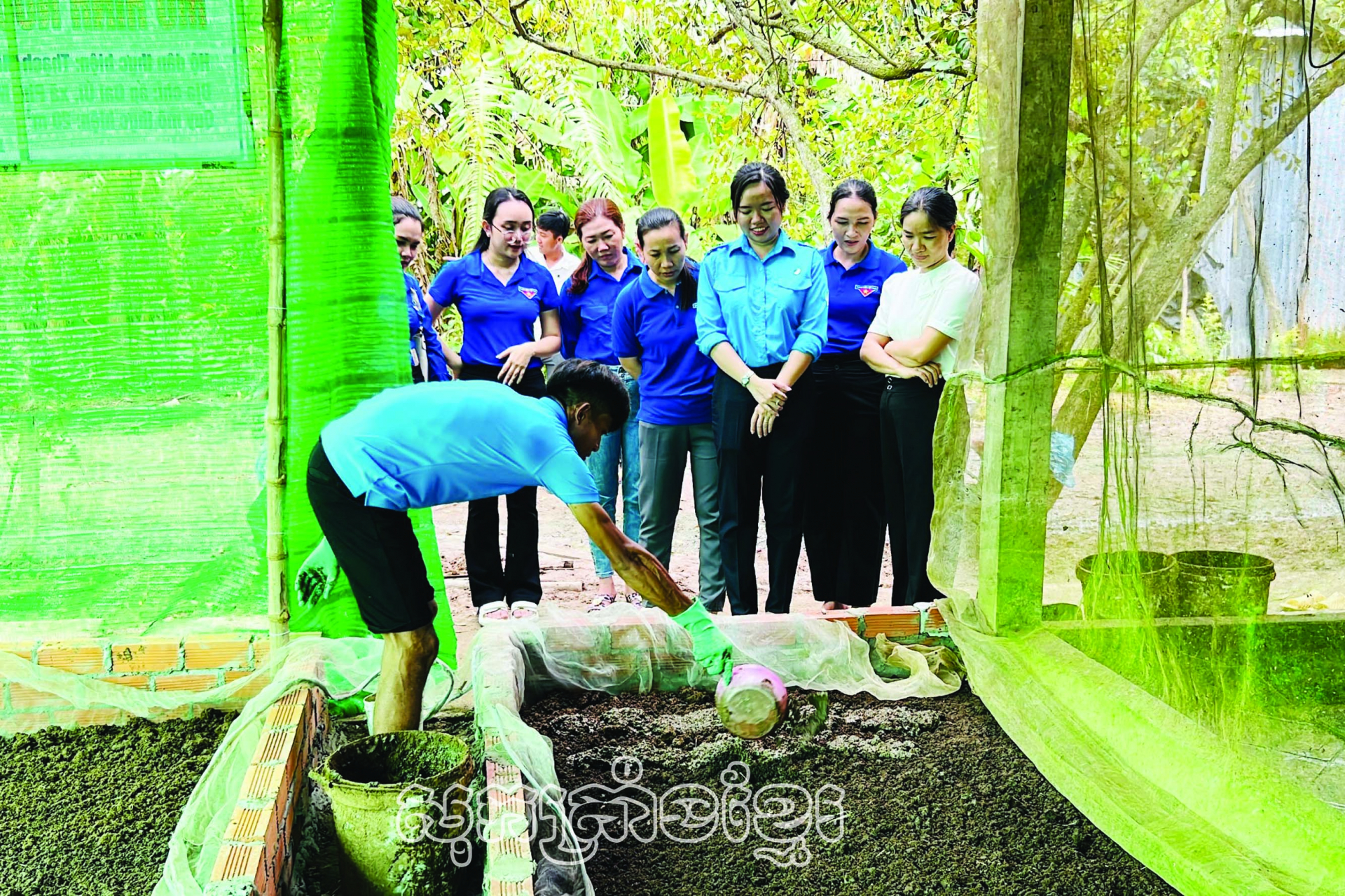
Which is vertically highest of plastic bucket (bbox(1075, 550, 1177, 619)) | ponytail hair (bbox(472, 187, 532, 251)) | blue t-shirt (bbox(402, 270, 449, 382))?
ponytail hair (bbox(472, 187, 532, 251))

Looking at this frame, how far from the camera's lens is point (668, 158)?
841cm

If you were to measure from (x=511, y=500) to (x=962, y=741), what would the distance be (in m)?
1.99

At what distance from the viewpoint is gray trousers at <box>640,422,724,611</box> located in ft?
13.1

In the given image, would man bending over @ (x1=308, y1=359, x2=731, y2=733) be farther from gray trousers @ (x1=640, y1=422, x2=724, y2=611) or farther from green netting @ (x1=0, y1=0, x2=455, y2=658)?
gray trousers @ (x1=640, y1=422, x2=724, y2=611)

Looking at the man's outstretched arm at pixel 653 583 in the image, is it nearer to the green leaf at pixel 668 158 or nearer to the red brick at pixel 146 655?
the red brick at pixel 146 655

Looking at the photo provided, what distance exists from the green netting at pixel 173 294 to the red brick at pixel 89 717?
22cm

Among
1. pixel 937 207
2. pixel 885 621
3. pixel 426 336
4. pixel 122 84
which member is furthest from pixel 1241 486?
pixel 426 336

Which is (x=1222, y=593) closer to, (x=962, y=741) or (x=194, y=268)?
(x=962, y=741)

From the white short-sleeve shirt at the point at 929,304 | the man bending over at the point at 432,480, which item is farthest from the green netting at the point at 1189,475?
the white short-sleeve shirt at the point at 929,304

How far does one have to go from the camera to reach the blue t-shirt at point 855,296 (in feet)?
13.5

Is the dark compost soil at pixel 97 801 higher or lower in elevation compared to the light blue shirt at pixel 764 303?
lower

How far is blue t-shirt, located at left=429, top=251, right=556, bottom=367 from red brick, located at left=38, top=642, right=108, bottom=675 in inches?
76.0

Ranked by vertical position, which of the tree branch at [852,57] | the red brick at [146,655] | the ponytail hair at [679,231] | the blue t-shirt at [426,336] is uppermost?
the tree branch at [852,57]

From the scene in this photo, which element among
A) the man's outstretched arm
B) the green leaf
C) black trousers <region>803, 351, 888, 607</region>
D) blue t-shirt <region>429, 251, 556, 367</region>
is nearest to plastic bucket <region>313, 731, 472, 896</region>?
the man's outstretched arm
